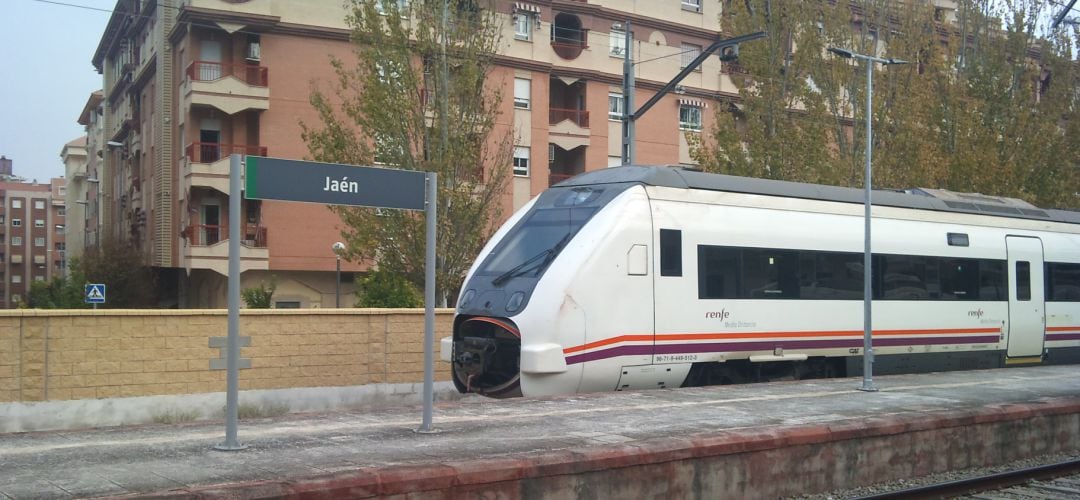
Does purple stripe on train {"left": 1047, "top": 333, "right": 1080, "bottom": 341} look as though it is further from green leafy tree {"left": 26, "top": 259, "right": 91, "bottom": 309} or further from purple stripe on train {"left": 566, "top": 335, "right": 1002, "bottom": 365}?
green leafy tree {"left": 26, "top": 259, "right": 91, "bottom": 309}

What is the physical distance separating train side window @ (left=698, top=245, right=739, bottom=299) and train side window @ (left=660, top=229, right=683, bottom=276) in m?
0.39

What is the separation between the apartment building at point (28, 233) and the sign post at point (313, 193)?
13336 cm

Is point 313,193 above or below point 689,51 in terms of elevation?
below

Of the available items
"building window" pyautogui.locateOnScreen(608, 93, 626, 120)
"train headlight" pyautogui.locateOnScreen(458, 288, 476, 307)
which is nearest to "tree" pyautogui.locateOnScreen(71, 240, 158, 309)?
"building window" pyautogui.locateOnScreen(608, 93, 626, 120)

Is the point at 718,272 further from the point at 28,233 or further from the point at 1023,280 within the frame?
the point at 28,233

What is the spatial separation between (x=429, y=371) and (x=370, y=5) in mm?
16292

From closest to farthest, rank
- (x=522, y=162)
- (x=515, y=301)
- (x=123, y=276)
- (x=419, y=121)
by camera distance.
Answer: (x=515, y=301), (x=419, y=121), (x=522, y=162), (x=123, y=276)

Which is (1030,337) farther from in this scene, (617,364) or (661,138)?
(661,138)

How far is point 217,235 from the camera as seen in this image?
36625 millimetres

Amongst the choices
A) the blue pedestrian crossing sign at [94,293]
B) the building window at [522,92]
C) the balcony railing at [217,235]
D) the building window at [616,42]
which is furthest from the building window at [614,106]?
the blue pedestrian crossing sign at [94,293]

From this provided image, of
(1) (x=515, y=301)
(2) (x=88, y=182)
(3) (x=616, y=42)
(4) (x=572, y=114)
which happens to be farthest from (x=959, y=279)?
(2) (x=88, y=182)

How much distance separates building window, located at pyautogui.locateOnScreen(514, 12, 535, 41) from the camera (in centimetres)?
3909

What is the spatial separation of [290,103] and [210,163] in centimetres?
337

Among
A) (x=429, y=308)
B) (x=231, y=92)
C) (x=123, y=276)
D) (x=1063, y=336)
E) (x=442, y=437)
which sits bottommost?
(x=442, y=437)
